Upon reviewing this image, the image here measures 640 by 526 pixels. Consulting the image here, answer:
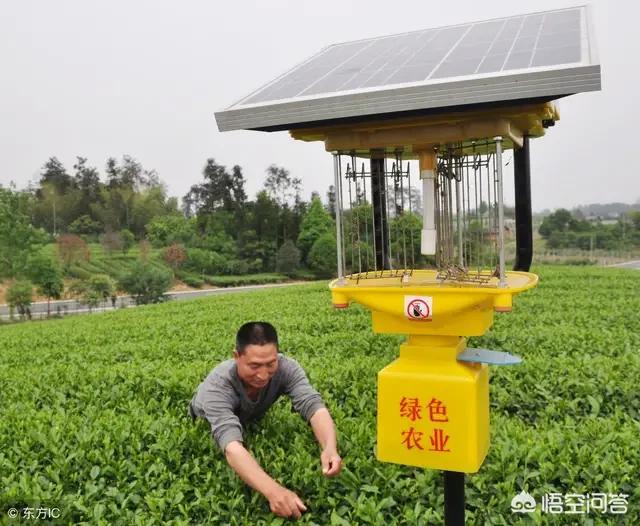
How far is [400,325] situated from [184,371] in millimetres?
2654

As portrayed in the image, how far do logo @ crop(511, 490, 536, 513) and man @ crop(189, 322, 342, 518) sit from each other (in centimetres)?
71

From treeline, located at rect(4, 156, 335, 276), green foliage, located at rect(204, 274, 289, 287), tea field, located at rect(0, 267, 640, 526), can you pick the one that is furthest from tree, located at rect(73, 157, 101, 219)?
tea field, located at rect(0, 267, 640, 526)

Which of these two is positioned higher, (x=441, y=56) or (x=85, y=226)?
(x=85, y=226)

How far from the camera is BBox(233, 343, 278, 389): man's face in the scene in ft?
8.41

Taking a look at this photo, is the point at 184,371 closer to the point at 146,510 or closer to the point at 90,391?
the point at 90,391

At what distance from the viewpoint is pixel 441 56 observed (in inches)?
88.1

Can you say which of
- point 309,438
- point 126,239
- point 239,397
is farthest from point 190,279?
point 239,397

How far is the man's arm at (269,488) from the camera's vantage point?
233 centimetres

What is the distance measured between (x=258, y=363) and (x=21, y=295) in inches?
806

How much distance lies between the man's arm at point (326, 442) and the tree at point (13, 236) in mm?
20786

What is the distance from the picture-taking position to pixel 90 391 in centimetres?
429

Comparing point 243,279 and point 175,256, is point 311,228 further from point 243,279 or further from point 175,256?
point 175,256

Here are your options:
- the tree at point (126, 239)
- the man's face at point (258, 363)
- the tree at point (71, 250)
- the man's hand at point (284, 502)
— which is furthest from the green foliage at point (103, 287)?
the man's hand at point (284, 502)

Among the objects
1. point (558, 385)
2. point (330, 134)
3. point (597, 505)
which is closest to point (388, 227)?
point (330, 134)
